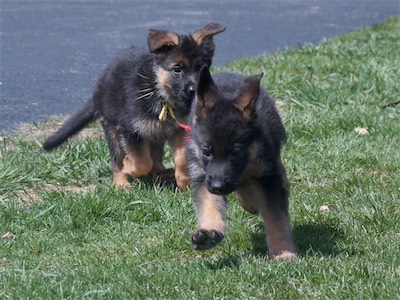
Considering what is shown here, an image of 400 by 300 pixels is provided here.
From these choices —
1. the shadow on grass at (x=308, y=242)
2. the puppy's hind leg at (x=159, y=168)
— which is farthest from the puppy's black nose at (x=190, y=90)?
the shadow on grass at (x=308, y=242)

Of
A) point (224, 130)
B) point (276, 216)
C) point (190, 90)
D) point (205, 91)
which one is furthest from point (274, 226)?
point (190, 90)

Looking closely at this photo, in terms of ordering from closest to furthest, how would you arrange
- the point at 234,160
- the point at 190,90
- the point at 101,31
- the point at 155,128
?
the point at 234,160 < the point at 190,90 < the point at 155,128 < the point at 101,31

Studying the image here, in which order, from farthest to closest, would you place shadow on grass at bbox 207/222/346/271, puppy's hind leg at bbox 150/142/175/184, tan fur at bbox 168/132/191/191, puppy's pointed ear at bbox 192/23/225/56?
puppy's hind leg at bbox 150/142/175/184, puppy's pointed ear at bbox 192/23/225/56, tan fur at bbox 168/132/191/191, shadow on grass at bbox 207/222/346/271

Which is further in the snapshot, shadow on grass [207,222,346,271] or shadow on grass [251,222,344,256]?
shadow on grass [251,222,344,256]

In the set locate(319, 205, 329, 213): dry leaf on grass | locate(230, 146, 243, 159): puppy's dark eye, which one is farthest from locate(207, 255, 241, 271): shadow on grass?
locate(319, 205, 329, 213): dry leaf on grass

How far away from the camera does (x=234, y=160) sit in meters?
4.86

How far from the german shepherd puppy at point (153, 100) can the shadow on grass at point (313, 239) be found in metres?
1.17

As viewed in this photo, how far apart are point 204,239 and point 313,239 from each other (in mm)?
886

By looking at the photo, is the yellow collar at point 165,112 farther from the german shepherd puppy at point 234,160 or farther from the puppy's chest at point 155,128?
the german shepherd puppy at point 234,160

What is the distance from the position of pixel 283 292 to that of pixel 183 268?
0.60 meters

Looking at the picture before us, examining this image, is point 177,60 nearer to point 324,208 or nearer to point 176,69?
point 176,69

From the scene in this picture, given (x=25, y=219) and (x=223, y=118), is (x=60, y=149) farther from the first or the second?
(x=223, y=118)

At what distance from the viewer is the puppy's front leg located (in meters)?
4.76

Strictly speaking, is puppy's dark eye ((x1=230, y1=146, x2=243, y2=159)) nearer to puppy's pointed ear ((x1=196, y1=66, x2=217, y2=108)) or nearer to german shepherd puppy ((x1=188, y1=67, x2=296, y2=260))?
german shepherd puppy ((x1=188, y1=67, x2=296, y2=260))
